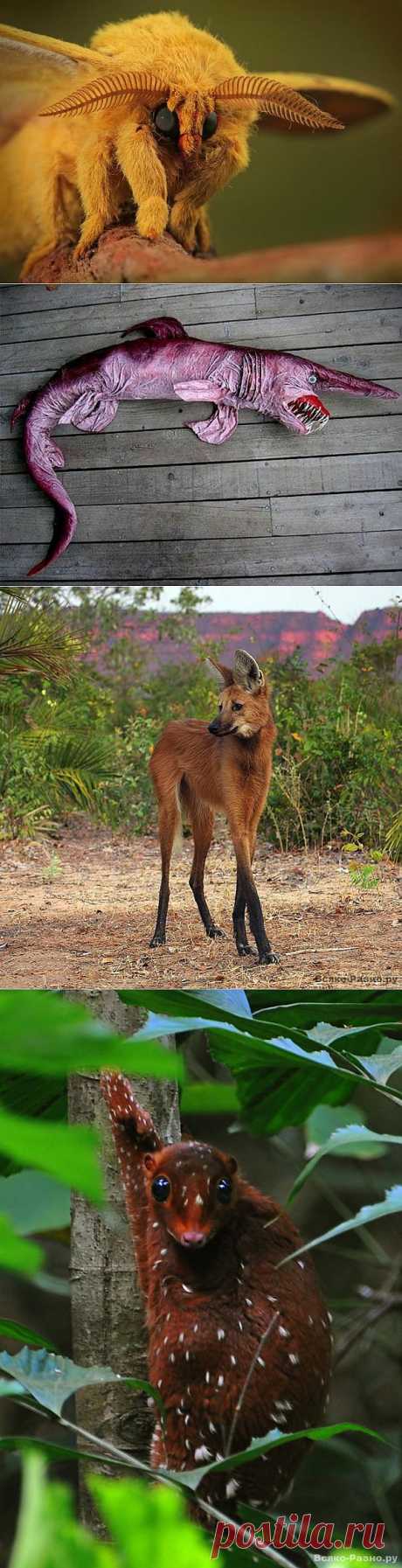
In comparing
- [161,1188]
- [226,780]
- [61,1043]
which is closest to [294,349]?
[226,780]

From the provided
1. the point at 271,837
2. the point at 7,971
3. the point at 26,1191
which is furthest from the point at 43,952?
the point at 26,1191

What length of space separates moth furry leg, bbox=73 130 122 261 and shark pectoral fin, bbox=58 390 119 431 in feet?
0.99

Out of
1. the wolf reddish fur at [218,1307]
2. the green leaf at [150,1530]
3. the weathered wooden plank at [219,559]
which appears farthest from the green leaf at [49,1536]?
the weathered wooden plank at [219,559]

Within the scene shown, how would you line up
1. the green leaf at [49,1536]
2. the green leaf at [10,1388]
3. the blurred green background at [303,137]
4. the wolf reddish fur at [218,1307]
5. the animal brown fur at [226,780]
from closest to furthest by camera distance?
the green leaf at [49,1536] → the green leaf at [10,1388] → the wolf reddish fur at [218,1307] → the blurred green background at [303,137] → the animal brown fur at [226,780]

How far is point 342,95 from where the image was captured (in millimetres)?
2348

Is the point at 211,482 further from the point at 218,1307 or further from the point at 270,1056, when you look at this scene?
the point at 270,1056

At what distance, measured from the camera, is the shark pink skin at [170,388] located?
2.56 meters

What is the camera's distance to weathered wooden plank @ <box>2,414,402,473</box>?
2.58 m

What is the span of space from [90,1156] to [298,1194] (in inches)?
28.2

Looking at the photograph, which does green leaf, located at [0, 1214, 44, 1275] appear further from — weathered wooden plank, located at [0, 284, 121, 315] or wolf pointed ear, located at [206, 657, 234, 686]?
weathered wooden plank, located at [0, 284, 121, 315]

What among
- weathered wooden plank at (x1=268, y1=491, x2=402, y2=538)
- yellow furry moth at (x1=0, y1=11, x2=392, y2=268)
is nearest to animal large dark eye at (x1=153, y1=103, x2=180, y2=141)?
yellow furry moth at (x1=0, y1=11, x2=392, y2=268)

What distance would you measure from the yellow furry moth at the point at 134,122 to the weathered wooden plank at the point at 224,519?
20.5 inches

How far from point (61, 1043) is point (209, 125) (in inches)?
102

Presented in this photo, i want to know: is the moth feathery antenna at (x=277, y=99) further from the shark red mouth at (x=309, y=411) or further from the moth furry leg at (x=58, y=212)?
the shark red mouth at (x=309, y=411)
